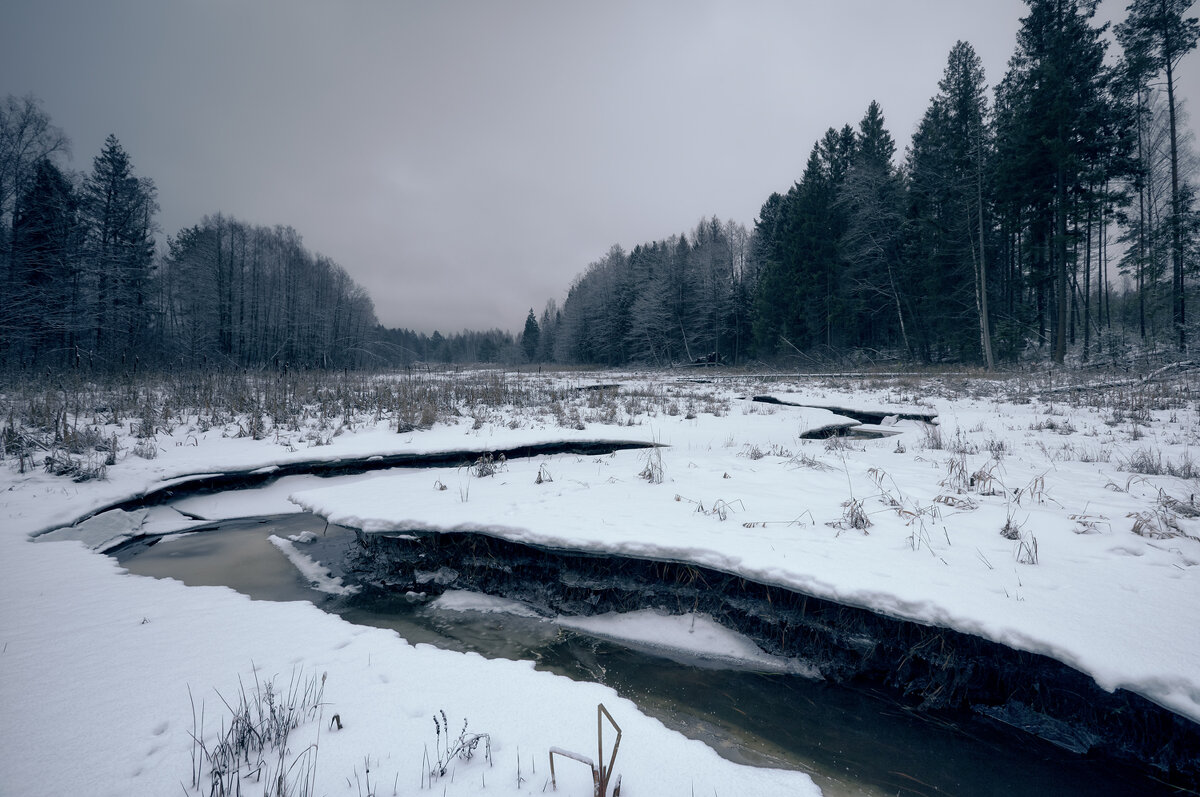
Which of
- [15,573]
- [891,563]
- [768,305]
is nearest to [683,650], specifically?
[891,563]

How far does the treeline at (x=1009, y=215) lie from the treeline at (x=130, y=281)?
2876 cm

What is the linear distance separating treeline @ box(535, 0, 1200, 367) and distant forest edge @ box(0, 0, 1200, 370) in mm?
110

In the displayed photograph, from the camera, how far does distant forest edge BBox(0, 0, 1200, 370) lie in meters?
16.9

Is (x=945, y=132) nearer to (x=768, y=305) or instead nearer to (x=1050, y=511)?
(x=768, y=305)

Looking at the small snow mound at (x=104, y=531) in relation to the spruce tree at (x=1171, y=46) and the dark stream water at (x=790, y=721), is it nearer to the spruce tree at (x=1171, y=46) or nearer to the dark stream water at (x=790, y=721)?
the dark stream water at (x=790, y=721)

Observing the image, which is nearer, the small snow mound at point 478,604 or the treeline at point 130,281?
the small snow mound at point 478,604

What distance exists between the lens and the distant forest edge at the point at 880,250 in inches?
666

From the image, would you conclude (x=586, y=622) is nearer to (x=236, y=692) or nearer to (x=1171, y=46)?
(x=236, y=692)

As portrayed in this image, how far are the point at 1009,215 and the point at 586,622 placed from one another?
98.3ft

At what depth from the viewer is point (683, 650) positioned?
3115mm

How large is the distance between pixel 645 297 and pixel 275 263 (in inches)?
1318

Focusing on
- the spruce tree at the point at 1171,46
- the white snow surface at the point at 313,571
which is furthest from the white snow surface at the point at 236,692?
the spruce tree at the point at 1171,46

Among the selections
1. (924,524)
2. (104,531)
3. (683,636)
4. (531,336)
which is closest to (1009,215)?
(924,524)

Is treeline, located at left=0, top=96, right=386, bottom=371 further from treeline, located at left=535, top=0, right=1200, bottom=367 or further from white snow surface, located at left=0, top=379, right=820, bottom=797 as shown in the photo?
treeline, located at left=535, top=0, right=1200, bottom=367
